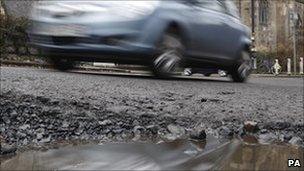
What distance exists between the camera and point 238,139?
4438 mm

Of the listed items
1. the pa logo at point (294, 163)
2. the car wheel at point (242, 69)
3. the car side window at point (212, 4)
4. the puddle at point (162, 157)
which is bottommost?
the pa logo at point (294, 163)

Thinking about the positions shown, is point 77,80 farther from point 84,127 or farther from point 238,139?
point 238,139

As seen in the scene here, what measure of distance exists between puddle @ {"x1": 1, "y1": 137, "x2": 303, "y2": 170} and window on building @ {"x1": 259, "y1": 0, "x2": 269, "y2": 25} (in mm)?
50918

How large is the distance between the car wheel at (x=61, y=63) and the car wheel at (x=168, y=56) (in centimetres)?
182

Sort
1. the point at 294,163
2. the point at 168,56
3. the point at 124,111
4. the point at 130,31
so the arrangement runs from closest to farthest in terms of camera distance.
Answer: the point at 294,163 < the point at 124,111 < the point at 130,31 < the point at 168,56

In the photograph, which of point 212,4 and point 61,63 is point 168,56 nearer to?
point 212,4

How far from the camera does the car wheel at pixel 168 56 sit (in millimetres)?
7477

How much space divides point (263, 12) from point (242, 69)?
45.5 metres

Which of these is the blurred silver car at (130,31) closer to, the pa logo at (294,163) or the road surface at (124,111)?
the road surface at (124,111)

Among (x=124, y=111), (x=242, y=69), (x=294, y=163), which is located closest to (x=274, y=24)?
(x=242, y=69)

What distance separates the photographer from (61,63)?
29.3 ft

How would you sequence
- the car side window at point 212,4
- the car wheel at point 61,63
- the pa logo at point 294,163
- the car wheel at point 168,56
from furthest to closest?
the car wheel at point 61,63 < the car side window at point 212,4 < the car wheel at point 168,56 < the pa logo at point 294,163

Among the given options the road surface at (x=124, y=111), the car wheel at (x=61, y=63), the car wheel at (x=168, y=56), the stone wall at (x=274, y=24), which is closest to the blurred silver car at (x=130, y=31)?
the car wheel at (x=168, y=56)

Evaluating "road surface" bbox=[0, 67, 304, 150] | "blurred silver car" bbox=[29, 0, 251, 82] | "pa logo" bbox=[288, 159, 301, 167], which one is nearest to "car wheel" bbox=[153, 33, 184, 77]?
"blurred silver car" bbox=[29, 0, 251, 82]
